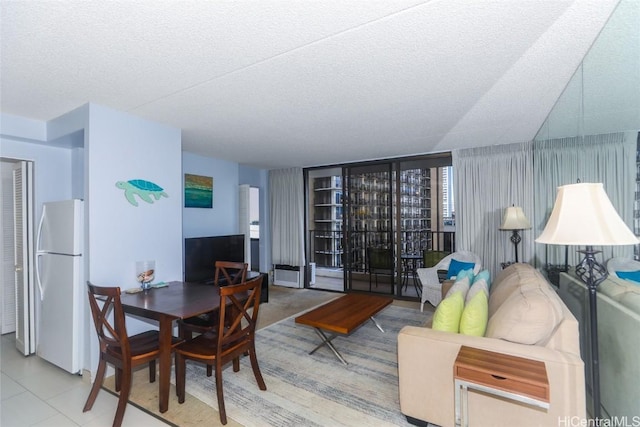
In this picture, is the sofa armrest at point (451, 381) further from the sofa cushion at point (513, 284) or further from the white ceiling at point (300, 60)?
the white ceiling at point (300, 60)

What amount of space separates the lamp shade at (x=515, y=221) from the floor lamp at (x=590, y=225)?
2152mm

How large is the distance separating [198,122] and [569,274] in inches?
154

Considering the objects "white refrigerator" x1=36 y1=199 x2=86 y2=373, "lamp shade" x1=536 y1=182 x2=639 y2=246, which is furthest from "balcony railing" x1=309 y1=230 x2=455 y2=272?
"white refrigerator" x1=36 y1=199 x2=86 y2=373

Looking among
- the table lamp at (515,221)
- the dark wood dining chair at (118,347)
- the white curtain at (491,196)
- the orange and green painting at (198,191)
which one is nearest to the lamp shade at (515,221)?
the table lamp at (515,221)

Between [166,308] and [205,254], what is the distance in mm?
2313

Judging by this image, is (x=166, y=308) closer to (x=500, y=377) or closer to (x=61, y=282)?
(x=61, y=282)

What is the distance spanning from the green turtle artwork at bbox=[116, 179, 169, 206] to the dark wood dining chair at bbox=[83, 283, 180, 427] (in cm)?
102

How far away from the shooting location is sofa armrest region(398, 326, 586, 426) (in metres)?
1.59

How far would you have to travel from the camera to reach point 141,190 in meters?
3.01

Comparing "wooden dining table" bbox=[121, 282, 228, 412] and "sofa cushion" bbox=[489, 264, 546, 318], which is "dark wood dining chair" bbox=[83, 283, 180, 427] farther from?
"sofa cushion" bbox=[489, 264, 546, 318]

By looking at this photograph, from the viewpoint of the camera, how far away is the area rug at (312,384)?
7.09 feet

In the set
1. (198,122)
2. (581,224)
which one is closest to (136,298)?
(198,122)

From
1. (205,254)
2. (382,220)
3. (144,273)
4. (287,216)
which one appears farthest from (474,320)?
(287,216)

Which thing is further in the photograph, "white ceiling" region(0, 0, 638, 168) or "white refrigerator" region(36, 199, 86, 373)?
"white refrigerator" region(36, 199, 86, 373)
